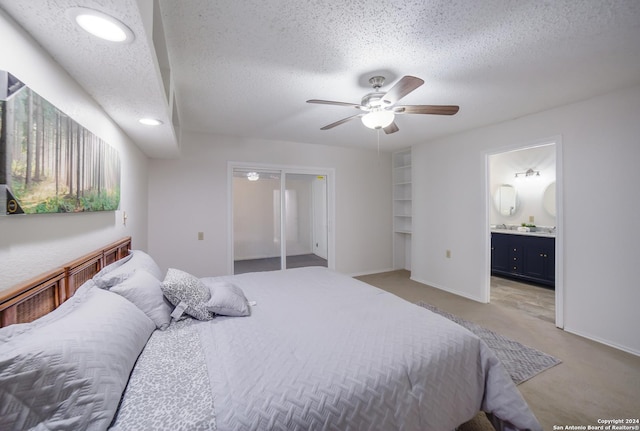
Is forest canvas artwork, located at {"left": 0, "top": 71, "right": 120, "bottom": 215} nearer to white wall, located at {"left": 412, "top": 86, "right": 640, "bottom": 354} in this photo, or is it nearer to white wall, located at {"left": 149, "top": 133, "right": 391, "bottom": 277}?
white wall, located at {"left": 149, "top": 133, "right": 391, "bottom": 277}

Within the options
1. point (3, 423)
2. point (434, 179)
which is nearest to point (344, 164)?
point (434, 179)

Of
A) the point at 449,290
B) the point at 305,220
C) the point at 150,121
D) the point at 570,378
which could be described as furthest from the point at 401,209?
the point at 150,121

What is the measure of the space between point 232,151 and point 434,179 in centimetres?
323

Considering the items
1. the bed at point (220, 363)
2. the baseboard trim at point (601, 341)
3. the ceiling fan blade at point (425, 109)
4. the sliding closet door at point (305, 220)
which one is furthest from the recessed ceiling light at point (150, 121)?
the baseboard trim at point (601, 341)

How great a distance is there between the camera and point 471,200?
12.2ft

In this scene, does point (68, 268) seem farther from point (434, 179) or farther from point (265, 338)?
point (434, 179)

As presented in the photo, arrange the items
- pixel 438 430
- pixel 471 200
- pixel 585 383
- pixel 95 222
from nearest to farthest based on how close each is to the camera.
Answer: pixel 438 430 < pixel 95 222 < pixel 585 383 < pixel 471 200

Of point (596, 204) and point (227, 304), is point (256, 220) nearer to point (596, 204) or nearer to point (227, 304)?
point (227, 304)

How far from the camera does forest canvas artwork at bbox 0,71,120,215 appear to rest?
94 cm

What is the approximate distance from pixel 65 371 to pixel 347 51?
2159 millimetres

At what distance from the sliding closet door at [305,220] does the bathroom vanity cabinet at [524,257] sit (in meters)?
3.22

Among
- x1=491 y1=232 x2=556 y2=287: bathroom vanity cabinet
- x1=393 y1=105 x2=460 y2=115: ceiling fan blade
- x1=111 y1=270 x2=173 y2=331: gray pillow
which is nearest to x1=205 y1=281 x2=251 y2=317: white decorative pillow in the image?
x1=111 y1=270 x2=173 y2=331: gray pillow

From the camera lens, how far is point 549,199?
458 cm

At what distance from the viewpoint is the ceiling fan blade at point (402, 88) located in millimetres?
1727
